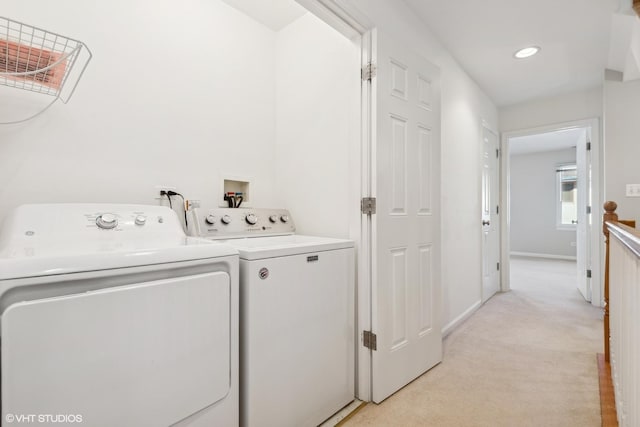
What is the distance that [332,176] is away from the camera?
191 cm

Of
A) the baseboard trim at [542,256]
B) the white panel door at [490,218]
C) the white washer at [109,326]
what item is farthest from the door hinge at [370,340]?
→ the baseboard trim at [542,256]

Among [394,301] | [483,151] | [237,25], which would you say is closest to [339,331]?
[394,301]

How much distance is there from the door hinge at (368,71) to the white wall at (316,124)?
0.13 feet

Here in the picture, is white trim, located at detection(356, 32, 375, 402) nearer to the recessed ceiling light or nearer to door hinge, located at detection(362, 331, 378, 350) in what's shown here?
door hinge, located at detection(362, 331, 378, 350)

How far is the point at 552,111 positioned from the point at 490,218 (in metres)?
1.48

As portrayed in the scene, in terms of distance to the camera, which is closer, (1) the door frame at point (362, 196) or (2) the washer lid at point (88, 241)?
(2) the washer lid at point (88, 241)

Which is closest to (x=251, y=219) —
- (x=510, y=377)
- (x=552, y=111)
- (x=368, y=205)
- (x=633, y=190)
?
(x=368, y=205)

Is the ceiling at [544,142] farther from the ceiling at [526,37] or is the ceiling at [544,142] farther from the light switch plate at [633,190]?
the light switch plate at [633,190]

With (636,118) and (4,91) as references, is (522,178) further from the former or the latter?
(4,91)

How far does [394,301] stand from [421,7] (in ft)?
6.44

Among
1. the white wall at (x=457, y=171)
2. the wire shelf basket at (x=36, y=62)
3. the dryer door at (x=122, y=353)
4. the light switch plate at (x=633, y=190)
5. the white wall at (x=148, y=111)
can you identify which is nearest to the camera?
the dryer door at (x=122, y=353)

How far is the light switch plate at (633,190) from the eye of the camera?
2.92 meters

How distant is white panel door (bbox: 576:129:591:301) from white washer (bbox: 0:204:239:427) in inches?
165

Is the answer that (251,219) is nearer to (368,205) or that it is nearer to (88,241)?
(368,205)
